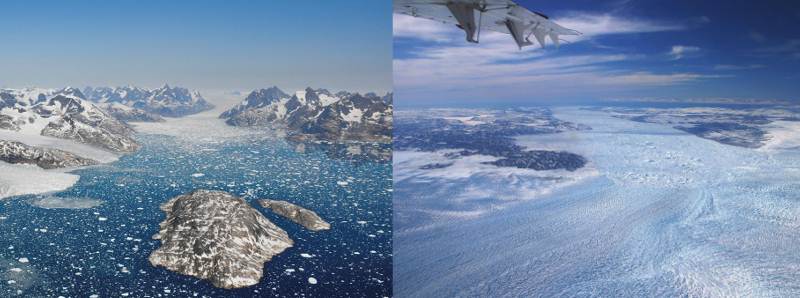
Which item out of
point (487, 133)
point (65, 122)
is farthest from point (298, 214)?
point (487, 133)

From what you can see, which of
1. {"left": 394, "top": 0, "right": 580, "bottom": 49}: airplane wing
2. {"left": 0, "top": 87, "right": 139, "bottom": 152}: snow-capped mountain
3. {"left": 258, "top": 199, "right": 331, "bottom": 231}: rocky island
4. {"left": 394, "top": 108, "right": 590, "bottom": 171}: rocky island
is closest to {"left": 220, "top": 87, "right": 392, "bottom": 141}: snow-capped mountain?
{"left": 394, "top": 108, "right": 590, "bottom": 171}: rocky island

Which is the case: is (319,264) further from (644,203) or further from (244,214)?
(644,203)

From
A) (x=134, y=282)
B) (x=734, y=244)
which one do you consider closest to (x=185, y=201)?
(x=134, y=282)

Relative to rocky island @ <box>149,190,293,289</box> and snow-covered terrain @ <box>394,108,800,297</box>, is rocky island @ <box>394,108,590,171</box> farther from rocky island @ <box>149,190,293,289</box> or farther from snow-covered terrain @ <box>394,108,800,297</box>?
rocky island @ <box>149,190,293,289</box>

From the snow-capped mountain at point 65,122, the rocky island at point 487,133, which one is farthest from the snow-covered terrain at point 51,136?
the rocky island at point 487,133

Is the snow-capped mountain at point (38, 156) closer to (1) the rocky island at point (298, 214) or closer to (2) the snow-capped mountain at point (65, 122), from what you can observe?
(2) the snow-capped mountain at point (65, 122)
